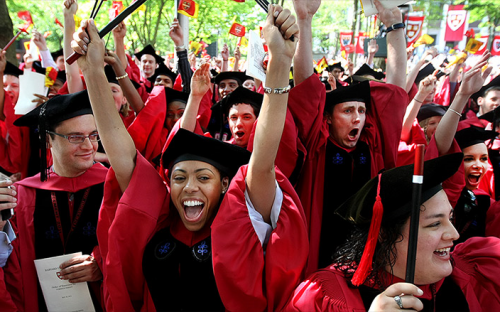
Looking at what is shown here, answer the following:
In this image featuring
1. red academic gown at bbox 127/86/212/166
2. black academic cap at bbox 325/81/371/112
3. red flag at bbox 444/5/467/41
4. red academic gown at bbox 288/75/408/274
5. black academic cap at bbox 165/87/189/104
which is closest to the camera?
red academic gown at bbox 288/75/408/274

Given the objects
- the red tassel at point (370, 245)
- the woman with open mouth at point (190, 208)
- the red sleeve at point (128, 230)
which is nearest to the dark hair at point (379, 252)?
the red tassel at point (370, 245)

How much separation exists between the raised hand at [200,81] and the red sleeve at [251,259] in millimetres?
1473

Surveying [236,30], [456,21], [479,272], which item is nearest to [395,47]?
[479,272]

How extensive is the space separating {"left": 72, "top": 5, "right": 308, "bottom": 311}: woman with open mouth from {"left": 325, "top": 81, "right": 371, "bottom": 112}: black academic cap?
101 centimetres

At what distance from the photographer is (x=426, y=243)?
1.89 metres

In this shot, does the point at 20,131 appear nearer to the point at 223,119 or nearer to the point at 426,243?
the point at 223,119

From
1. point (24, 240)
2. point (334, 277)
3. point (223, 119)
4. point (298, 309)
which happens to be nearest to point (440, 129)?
point (334, 277)

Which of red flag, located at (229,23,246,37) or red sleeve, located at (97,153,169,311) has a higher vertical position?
red flag, located at (229,23,246,37)

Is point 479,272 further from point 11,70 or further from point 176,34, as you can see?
point 11,70

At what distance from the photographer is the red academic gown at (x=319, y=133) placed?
112 inches

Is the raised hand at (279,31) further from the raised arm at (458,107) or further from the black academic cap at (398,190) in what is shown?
the raised arm at (458,107)

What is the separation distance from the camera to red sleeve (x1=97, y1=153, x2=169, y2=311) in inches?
87.9

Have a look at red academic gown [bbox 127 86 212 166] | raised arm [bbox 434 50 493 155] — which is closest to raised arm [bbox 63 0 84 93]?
red academic gown [bbox 127 86 212 166]

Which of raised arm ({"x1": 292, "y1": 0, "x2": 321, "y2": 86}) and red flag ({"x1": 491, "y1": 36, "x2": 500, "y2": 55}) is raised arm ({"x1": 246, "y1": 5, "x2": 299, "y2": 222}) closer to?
raised arm ({"x1": 292, "y1": 0, "x2": 321, "y2": 86})
